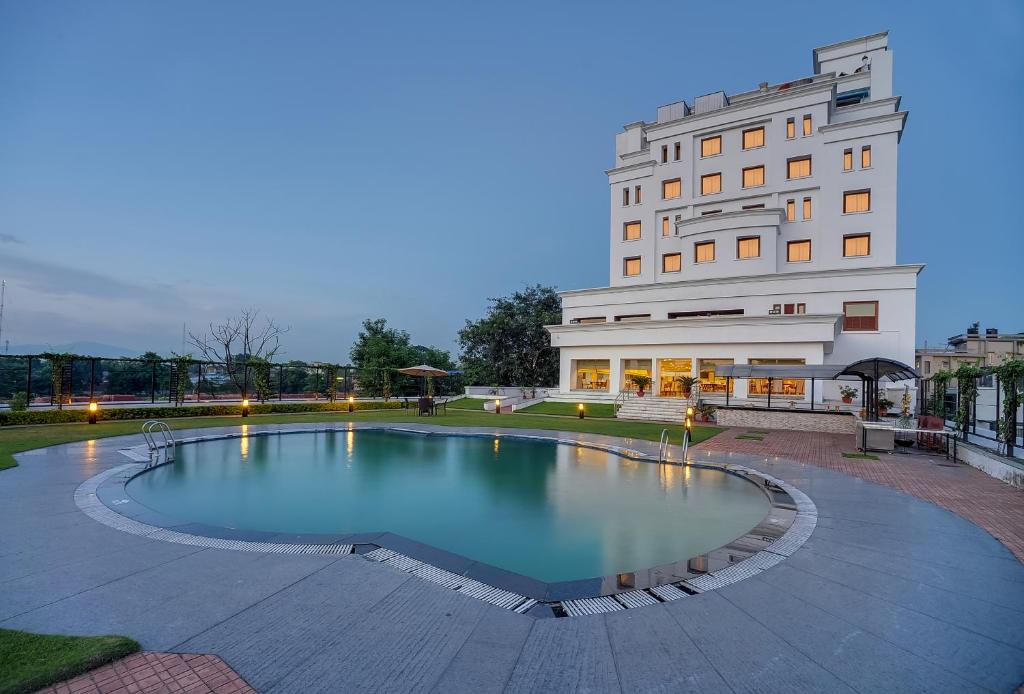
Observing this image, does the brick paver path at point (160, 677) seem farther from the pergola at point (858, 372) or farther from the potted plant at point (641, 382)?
the potted plant at point (641, 382)

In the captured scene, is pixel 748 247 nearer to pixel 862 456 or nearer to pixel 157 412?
pixel 862 456

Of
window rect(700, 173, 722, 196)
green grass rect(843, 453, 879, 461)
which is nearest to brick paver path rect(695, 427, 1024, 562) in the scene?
green grass rect(843, 453, 879, 461)

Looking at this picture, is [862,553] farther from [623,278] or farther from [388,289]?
[388,289]

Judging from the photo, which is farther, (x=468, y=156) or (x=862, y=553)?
(x=468, y=156)

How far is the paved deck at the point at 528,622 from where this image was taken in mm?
3145

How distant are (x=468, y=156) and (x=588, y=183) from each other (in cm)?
6525

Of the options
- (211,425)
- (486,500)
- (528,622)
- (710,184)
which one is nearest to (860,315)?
(710,184)

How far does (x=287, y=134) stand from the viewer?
1962 inches

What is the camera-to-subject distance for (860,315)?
1118 inches

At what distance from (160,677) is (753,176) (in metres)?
39.8

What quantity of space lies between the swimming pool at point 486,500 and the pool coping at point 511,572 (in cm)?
60

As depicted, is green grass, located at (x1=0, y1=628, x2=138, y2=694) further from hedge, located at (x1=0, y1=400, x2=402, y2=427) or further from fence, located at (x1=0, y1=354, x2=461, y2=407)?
fence, located at (x1=0, y1=354, x2=461, y2=407)

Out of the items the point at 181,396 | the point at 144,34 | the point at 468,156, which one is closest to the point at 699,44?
the point at 468,156

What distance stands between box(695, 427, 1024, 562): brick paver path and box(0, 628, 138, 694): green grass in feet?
30.8
